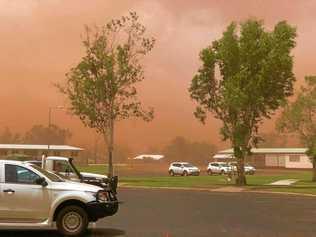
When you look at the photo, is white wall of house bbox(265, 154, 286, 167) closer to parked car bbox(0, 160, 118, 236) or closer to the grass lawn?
the grass lawn

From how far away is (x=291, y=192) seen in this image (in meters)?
39.1

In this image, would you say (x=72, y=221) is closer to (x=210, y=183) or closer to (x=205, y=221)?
(x=205, y=221)

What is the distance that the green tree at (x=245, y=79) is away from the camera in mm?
47281

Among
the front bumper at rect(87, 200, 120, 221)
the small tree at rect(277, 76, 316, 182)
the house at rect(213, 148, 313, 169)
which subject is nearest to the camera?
the front bumper at rect(87, 200, 120, 221)

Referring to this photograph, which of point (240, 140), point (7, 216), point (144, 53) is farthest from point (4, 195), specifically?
point (144, 53)

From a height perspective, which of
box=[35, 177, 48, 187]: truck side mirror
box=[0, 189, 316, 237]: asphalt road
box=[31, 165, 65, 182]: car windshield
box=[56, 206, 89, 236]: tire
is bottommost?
box=[0, 189, 316, 237]: asphalt road

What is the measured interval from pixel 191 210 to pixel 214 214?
2.06 m

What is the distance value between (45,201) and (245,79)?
34.5 m

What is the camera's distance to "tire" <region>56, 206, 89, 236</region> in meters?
15.0

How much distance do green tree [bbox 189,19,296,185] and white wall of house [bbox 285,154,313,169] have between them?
70906 mm

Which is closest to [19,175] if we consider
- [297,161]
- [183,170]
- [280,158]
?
[183,170]

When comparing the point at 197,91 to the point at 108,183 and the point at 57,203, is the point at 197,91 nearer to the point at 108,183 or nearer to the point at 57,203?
the point at 108,183

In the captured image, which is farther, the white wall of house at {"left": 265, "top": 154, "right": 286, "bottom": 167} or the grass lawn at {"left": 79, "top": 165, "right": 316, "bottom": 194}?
the white wall of house at {"left": 265, "top": 154, "right": 286, "bottom": 167}

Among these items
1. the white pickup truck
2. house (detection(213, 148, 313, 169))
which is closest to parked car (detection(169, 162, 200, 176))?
house (detection(213, 148, 313, 169))
